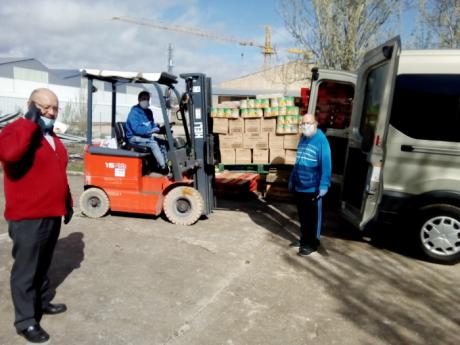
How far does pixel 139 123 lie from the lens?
6363mm

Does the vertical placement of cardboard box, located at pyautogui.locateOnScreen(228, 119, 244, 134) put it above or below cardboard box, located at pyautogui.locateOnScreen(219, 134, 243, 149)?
above

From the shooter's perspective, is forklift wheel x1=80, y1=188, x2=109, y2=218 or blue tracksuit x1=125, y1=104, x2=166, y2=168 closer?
blue tracksuit x1=125, y1=104, x2=166, y2=168

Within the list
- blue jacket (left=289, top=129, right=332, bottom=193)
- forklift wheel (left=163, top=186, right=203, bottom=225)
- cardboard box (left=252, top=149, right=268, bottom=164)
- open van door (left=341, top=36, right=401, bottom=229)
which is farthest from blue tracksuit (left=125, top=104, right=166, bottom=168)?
open van door (left=341, top=36, right=401, bottom=229)

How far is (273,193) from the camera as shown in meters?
8.35

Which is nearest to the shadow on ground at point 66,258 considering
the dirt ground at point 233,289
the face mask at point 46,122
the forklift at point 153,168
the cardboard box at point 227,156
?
the dirt ground at point 233,289

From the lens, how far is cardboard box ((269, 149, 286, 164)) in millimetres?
7078

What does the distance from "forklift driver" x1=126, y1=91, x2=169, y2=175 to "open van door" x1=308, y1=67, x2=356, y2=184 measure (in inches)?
111

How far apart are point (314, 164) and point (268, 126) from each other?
2.03 meters

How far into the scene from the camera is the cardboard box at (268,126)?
6927mm

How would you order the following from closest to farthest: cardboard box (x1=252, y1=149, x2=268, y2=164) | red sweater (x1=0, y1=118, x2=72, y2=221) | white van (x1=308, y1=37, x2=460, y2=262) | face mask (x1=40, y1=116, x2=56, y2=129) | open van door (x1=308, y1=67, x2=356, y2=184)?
1. red sweater (x1=0, y1=118, x2=72, y2=221)
2. face mask (x1=40, y1=116, x2=56, y2=129)
3. white van (x1=308, y1=37, x2=460, y2=262)
4. cardboard box (x1=252, y1=149, x2=268, y2=164)
5. open van door (x1=308, y1=67, x2=356, y2=184)

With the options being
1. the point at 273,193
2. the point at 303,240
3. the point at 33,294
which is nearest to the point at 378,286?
the point at 303,240

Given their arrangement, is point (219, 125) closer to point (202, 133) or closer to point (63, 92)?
point (202, 133)

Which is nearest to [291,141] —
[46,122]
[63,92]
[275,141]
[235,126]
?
[275,141]

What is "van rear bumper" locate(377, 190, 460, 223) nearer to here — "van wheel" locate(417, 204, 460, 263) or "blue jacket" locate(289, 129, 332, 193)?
"van wheel" locate(417, 204, 460, 263)
